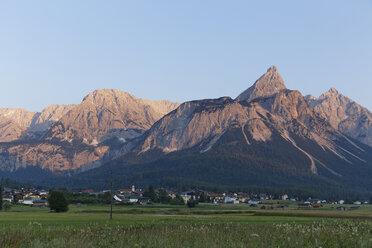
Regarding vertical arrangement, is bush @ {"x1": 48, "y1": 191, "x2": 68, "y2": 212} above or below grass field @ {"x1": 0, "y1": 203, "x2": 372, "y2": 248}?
above

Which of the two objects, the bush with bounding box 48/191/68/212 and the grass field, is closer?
the grass field

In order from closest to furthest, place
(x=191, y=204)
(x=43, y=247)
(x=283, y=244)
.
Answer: (x=43, y=247) < (x=283, y=244) < (x=191, y=204)

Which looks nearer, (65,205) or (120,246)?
→ (120,246)

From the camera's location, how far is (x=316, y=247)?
3059cm

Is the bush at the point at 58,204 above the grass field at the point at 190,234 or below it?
above

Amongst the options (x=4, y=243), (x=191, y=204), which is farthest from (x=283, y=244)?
(x=191, y=204)

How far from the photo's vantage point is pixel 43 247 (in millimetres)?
28516

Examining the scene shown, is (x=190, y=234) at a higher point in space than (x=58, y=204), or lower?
lower

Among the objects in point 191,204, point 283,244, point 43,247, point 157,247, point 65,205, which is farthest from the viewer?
point 191,204

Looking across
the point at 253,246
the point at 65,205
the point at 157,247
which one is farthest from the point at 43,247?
the point at 65,205

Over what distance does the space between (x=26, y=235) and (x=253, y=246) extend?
16071 millimetres

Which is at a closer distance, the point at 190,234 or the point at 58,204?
the point at 190,234

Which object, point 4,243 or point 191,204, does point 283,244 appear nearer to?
point 4,243

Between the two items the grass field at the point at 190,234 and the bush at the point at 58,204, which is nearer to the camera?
the grass field at the point at 190,234
